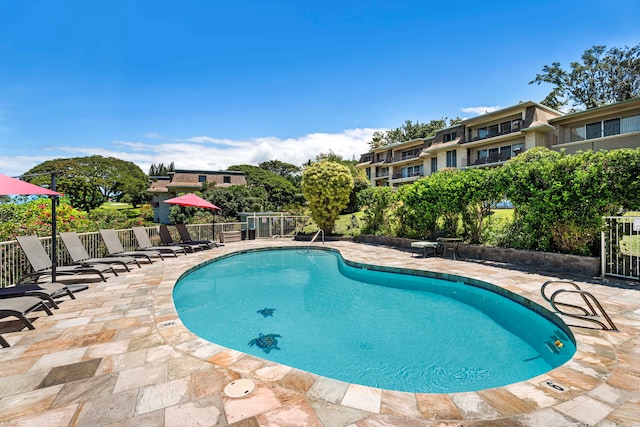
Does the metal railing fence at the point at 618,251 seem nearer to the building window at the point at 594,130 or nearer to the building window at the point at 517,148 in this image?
the building window at the point at 594,130

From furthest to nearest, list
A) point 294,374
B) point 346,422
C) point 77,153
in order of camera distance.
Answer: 1. point 77,153
2. point 294,374
3. point 346,422

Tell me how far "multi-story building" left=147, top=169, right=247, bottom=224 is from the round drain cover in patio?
36.4 metres

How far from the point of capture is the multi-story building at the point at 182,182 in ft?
122

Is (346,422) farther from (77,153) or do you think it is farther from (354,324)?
(77,153)

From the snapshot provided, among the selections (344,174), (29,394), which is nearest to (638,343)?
(29,394)

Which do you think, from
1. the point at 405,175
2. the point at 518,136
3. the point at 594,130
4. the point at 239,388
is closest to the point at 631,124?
the point at 594,130

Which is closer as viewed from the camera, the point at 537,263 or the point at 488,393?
the point at 488,393

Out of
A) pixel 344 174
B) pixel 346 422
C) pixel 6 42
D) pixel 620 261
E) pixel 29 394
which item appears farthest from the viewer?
pixel 344 174

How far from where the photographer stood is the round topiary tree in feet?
50.4

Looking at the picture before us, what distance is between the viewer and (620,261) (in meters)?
6.53

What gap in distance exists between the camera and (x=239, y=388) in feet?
8.38

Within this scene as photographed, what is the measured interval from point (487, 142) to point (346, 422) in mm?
28939

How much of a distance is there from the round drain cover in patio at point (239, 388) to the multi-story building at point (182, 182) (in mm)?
36418

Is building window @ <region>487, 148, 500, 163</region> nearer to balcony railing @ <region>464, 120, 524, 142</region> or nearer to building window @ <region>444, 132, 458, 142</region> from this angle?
balcony railing @ <region>464, 120, 524, 142</region>
